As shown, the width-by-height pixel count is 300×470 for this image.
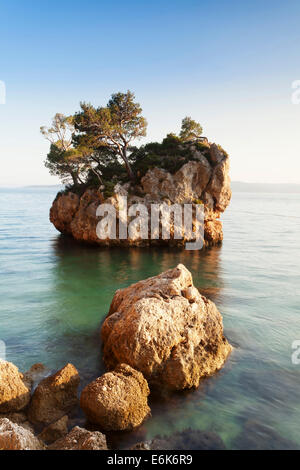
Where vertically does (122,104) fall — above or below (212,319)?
above

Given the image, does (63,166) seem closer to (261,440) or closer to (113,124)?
(113,124)

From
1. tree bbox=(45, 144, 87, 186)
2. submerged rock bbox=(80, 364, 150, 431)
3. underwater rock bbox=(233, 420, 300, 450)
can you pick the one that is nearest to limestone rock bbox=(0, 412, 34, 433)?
submerged rock bbox=(80, 364, 150, 431)

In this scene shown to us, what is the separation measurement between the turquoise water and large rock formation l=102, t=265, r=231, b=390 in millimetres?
505

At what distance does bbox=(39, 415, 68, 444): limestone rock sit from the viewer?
5863 millimetres

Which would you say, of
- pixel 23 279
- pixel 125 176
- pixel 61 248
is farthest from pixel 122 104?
pixel 23 279

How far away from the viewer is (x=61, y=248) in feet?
90.9

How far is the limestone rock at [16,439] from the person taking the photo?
4883mm

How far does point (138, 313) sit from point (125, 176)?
2354 centimetres

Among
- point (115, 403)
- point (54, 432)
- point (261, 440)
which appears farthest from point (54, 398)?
point (261, 440)

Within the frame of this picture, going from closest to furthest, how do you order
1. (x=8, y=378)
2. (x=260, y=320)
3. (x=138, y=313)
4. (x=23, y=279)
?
1. (x=8, y=378)
2. (x=138, y=313)
3. (x=260, y=320)
4. (x=23, y=279)

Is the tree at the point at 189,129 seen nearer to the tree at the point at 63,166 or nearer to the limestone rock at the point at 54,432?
the tree at the point at 63,166

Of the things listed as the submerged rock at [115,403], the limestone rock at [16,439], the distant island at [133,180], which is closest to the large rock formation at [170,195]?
the distant island at [133,180]

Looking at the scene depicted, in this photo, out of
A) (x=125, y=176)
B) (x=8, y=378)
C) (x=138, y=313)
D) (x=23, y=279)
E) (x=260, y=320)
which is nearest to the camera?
(x=8, y=378)

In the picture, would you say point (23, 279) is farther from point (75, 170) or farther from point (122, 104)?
point (122, 104)
